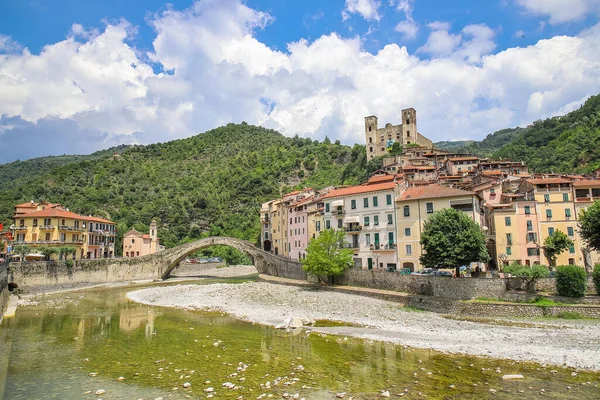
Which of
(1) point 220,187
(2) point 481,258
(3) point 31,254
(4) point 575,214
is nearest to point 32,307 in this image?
(3) point 31,254

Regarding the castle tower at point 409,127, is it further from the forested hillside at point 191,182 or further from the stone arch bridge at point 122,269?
the stone arch bridge at point 122,269

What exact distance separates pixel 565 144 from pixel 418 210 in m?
67.5

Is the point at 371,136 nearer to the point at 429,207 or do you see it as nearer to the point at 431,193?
the point at 431,193

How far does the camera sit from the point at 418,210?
3778cm

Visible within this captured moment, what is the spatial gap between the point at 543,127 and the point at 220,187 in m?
96.2

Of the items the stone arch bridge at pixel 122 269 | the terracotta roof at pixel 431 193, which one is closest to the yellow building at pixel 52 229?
the stone arch bridge at pixel 122 269

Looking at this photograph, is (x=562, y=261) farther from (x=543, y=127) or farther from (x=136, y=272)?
(x=543, y=127)

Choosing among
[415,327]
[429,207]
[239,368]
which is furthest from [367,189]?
[239,368]

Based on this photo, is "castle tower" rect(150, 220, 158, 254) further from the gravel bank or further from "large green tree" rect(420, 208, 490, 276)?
"large green tree" rect(420, 208, 490, 276)

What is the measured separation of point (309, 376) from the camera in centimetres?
1594

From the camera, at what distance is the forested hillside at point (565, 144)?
72688 mm

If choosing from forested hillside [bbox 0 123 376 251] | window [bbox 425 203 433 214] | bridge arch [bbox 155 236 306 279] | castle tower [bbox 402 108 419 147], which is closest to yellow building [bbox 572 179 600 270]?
window [bbox 425 203 433 214]

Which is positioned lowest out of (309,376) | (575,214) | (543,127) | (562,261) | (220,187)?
(309,376)

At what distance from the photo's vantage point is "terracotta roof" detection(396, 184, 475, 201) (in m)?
36.6
